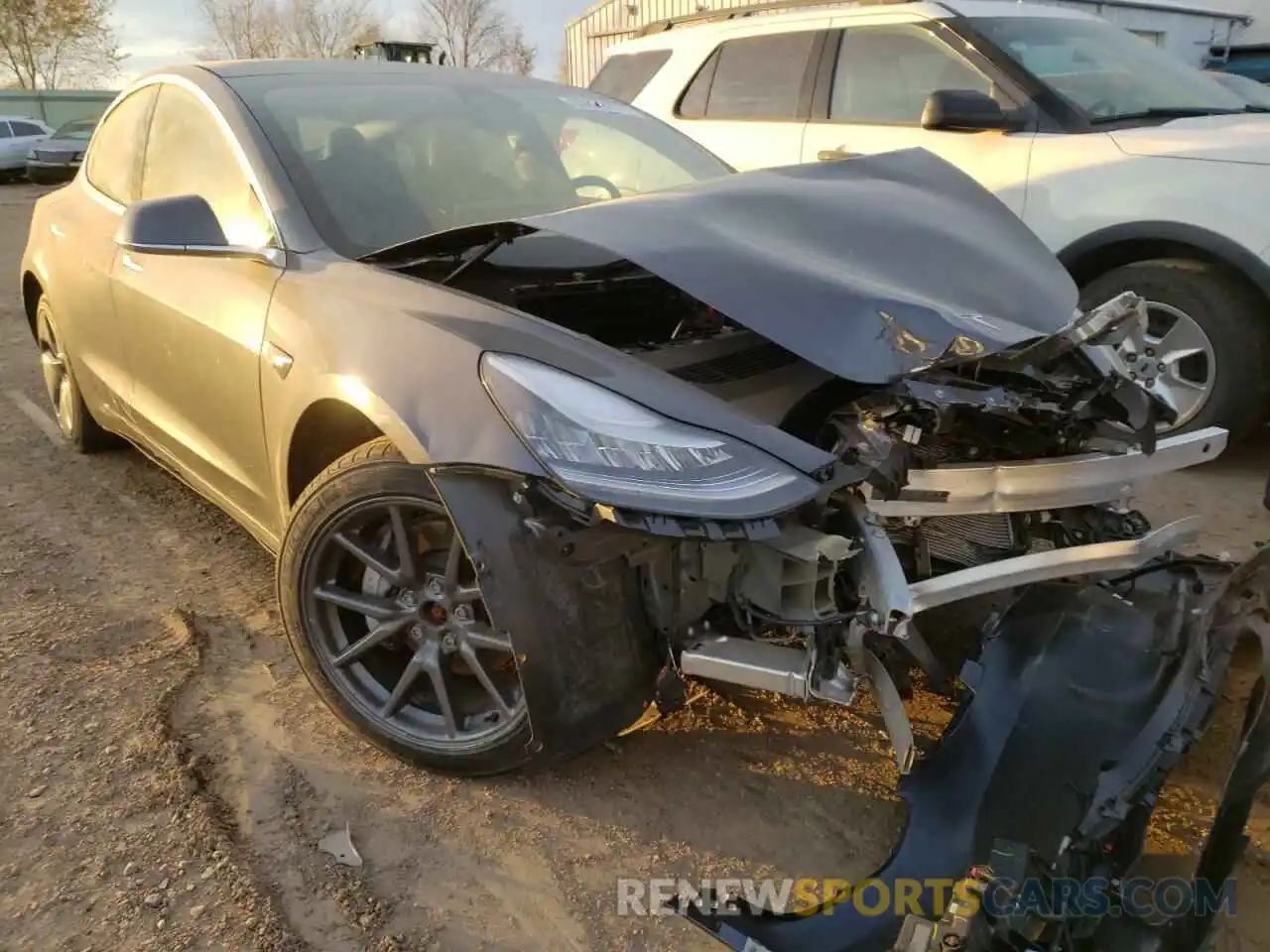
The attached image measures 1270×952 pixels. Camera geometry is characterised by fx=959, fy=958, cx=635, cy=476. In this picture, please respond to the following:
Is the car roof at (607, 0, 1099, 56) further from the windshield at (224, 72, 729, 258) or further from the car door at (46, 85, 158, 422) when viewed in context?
the car door at (46, 85, 158, 422)

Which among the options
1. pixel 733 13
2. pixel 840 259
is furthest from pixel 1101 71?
pixel 840 259

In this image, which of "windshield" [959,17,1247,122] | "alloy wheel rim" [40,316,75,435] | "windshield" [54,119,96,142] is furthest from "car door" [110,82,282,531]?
"windshield" [54,119,96,142]

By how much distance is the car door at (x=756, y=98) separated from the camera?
18.0 feet

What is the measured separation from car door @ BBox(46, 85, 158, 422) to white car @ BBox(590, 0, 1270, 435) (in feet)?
10.3

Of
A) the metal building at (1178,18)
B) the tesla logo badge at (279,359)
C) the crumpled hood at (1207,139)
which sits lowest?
the tesla logo badge at (279,359)

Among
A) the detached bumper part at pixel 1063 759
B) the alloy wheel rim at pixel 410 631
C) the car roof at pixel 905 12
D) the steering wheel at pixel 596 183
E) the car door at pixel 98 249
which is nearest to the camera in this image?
the detached bumper part at pixel 1063 759

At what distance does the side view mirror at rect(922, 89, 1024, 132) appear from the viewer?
173 inches

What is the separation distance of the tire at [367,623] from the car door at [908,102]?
11.2 ft

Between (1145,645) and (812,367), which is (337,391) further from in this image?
(1145,645)

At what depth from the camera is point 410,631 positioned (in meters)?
2.44

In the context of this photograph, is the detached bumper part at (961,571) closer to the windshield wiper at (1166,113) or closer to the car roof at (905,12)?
the windshield wiper at (1166,113)

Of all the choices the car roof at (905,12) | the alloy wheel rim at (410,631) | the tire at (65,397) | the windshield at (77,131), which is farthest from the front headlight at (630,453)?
the windshield at (77,131)

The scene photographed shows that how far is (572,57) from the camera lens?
17.9 metres

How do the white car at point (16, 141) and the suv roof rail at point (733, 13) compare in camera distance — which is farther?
the white car at point (16, 141)
